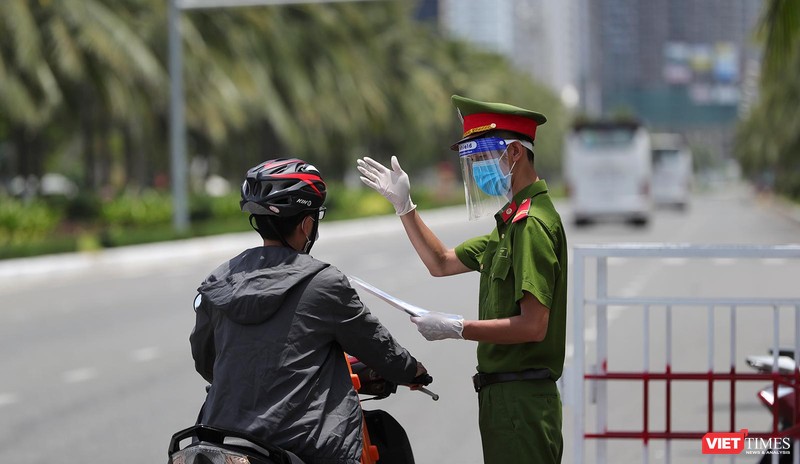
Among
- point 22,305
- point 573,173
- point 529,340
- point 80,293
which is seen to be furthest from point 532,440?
point 573,173

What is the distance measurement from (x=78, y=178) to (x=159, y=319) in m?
72.5

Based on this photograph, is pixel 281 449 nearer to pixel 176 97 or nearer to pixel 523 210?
pixel 523 210

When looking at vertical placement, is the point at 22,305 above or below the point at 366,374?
below

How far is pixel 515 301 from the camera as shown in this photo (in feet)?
11.8

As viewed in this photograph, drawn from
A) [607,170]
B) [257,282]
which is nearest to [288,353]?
[257,282]

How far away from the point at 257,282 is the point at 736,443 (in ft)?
6.85

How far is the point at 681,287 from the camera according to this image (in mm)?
18250

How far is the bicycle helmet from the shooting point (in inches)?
136

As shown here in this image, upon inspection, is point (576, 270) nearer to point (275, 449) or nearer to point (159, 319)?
point (275, 449)

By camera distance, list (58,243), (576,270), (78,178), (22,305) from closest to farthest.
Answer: (576,270) < (22,305) < (58,243) < (78,178)

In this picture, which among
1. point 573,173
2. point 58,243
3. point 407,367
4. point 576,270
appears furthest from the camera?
point 573,173

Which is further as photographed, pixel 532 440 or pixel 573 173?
pixel 573 173

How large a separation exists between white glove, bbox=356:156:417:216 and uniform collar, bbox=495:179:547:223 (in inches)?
13.5

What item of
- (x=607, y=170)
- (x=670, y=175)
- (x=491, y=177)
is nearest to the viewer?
(x=491, y=177)
